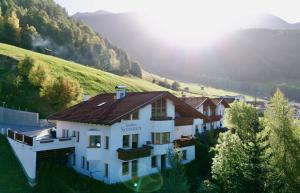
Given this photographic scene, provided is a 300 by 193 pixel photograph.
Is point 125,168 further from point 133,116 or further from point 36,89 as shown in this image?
point 36,89

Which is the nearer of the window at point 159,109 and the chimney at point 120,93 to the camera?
the window at point 159,109

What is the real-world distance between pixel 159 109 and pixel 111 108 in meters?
5.81

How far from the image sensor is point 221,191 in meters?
39.1

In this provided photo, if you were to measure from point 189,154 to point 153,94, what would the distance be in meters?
10.5

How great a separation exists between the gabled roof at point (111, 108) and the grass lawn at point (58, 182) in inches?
241

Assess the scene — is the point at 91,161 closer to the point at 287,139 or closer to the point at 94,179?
the point at 94,179

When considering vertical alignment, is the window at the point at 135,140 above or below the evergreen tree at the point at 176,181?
above

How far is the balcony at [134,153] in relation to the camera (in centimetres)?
3738

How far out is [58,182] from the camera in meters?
→ 37.7

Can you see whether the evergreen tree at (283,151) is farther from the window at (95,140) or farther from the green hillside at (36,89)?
the green hillside at (36,89)

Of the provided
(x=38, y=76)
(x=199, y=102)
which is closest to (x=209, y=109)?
(x=199, y=102)

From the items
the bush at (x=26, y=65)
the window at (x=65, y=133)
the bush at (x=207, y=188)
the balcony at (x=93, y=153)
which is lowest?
the bush at (x=207, y=188)

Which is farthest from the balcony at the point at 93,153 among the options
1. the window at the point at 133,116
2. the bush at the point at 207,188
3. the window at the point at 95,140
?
the bush at the point at 207,188

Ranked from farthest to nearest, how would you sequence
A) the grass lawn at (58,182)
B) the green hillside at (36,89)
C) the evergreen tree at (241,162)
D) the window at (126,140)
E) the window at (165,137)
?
the green hillside at (36,89), the window at (165,137), the window at (126,140), the grass lawn at (58,182), the evergreen tree at (241,162)
